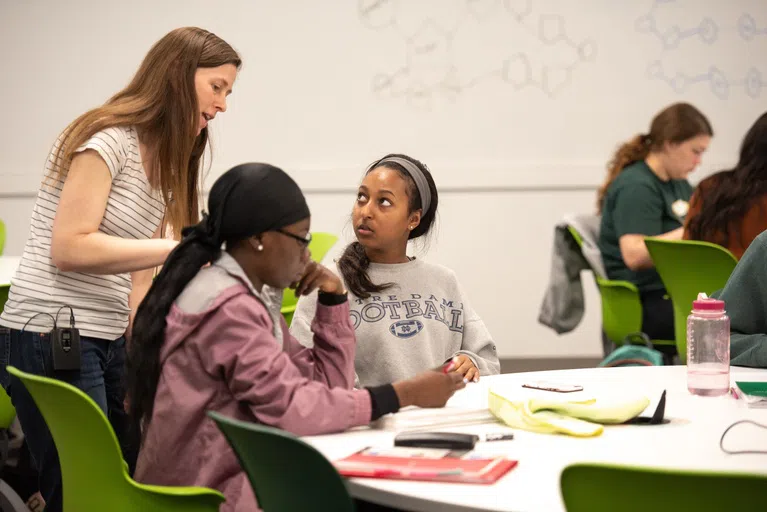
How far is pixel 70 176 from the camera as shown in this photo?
208 centimetres

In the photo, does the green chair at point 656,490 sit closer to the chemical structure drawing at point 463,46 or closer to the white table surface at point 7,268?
the white table surface at point 7,268

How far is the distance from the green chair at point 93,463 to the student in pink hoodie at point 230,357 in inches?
4.1

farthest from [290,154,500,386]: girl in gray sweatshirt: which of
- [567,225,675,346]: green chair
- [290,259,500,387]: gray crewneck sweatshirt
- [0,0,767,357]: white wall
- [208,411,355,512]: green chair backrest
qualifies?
[0,0,767,357]: white wall

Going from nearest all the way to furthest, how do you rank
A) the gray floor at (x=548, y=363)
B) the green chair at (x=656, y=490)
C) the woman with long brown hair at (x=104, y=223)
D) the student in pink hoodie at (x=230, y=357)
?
the green chair at (x=656, y=490) < the student in pink hoodie at (x=230, y=357) < the woman with long brown hair at (x=104, y=223) < the gray floor at (x=548, y=363)

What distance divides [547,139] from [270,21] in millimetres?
1719

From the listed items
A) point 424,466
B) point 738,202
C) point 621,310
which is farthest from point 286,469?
point 621,310

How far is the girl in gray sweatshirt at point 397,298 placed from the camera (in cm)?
232

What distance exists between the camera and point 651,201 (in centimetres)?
423

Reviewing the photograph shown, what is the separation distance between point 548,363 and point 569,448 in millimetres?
4094

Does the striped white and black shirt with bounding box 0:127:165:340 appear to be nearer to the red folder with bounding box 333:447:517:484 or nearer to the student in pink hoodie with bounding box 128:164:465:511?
the student in pink hoodie with bounding box 128:164:465:511

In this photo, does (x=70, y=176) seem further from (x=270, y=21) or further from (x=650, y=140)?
(x=270, y=21)

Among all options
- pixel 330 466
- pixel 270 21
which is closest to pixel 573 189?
pixel 270 21

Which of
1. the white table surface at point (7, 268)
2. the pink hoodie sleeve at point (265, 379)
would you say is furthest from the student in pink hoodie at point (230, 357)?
the white table surface at point (7, 268)

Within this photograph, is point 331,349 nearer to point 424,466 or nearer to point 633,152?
point 424,466
